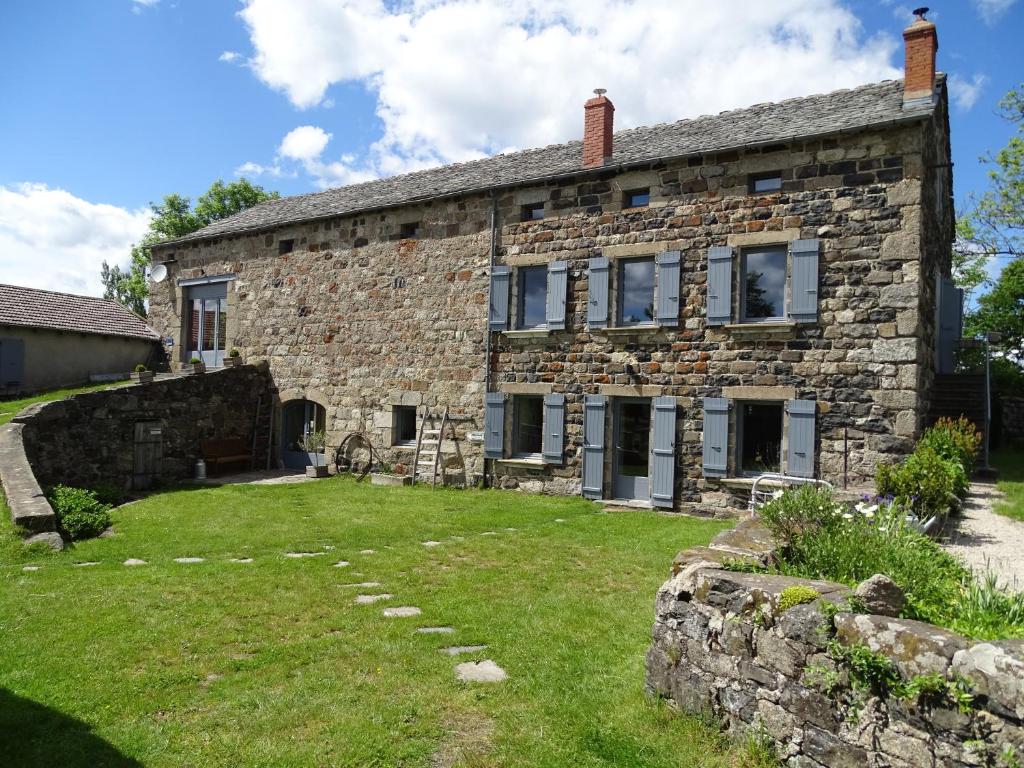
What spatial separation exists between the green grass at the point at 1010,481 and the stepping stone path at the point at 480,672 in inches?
271

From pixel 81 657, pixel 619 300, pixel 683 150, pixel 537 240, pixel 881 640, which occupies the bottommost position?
pixel 81 657

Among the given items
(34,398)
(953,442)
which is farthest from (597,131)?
(34,398)

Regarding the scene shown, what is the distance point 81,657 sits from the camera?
173 inches

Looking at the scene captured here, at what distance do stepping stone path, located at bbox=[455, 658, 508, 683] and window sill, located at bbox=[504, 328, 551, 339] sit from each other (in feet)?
26.7

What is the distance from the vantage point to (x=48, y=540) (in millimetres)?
7312

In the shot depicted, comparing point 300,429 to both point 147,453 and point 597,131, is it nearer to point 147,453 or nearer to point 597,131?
point 147,453

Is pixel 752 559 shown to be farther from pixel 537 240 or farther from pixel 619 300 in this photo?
pixel 537 240

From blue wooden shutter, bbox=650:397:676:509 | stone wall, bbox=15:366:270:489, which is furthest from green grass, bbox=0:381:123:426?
blue wooden shutter, bbox=650:397:676:509

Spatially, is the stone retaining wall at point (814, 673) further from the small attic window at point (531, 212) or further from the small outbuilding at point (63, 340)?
the small outbuilding at point (63, 340)

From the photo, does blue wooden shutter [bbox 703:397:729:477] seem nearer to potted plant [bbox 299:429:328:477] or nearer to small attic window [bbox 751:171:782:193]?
small attic window [bbox 751:171:782:193]

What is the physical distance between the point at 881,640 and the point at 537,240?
33.7 feet

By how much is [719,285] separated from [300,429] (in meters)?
10.6

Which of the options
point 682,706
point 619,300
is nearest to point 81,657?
point 682,706

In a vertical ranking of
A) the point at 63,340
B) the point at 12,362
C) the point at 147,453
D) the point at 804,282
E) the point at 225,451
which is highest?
the point at 804,282
